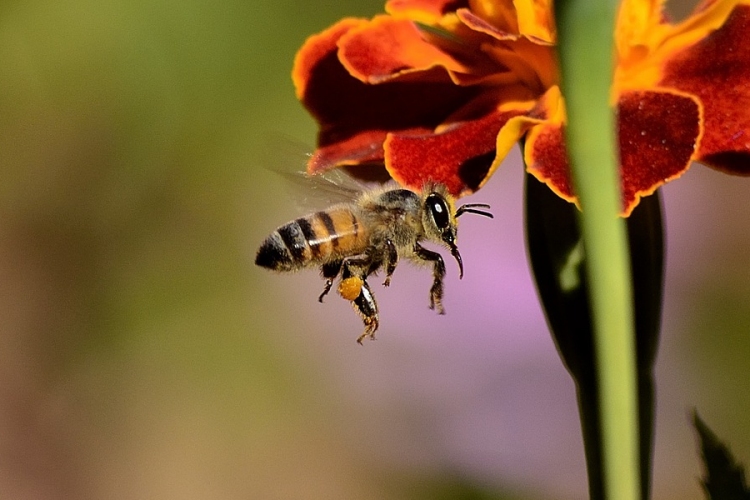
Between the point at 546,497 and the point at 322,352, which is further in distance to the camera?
the point at 322,352

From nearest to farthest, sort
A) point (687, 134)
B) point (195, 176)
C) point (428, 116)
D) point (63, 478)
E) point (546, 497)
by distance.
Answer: point (687, 134) → point (428, 116) → point (546, 497) → point (63, 478) → point (195, 176)

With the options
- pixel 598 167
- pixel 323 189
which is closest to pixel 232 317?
pixel 323 189

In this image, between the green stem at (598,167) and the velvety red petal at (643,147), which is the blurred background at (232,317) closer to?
the velvety red petal at (643,147)

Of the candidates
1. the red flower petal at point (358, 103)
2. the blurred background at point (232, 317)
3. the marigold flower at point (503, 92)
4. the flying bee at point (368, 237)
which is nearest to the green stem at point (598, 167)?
the marigold flower at point (503, 92)

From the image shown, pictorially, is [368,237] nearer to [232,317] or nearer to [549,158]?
[549,158]

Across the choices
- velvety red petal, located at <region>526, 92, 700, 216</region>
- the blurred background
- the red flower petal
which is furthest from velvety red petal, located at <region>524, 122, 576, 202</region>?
the blurred background

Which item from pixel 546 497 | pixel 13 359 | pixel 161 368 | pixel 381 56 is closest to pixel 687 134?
pixel 381 56

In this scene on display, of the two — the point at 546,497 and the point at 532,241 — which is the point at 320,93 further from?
the point at 546,497

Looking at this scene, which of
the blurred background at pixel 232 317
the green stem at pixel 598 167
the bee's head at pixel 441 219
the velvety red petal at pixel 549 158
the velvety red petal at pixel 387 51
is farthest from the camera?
the blurred background at pixel 232 317
